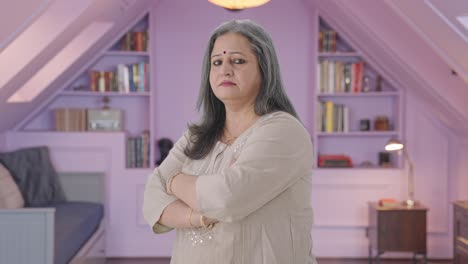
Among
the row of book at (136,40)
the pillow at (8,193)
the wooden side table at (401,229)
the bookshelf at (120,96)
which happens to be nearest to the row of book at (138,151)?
the bookshelf at (120,96)

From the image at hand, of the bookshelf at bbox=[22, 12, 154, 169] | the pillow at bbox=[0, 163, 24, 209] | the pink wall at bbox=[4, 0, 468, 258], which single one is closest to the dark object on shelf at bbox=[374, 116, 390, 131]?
the pink wall at bbox=[4, 0, 468, 258]

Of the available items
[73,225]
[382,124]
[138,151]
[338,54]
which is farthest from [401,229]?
[73,225]

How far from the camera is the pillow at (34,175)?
4539mm

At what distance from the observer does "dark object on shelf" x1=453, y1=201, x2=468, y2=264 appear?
3739 mm

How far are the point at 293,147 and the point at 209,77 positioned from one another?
0.30m

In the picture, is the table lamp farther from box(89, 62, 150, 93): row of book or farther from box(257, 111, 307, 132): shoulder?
box(257, 111, 307, 132): shoulder

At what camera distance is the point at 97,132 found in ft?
16.9

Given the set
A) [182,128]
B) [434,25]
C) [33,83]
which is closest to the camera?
[434,25]

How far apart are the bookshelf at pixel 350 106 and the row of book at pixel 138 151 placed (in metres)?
1.47

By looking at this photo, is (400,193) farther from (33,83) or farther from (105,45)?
(33,83)

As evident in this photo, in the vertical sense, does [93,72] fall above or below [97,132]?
above

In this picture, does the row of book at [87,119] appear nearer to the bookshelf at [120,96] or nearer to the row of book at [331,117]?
the bookshelf at [120,96]

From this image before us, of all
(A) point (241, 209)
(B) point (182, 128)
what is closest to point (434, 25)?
(A) point (241, 209)

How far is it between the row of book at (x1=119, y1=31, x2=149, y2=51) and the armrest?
93.6 inches
